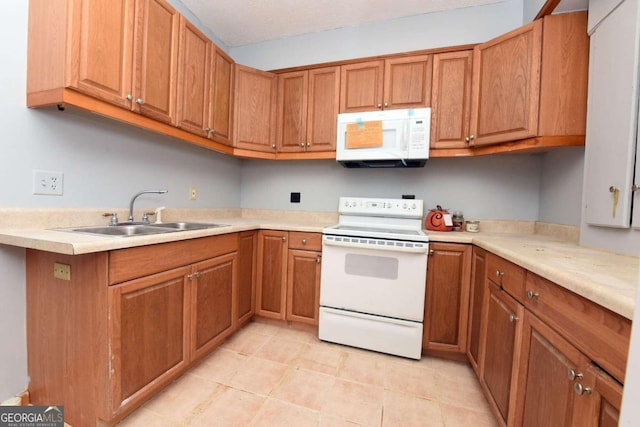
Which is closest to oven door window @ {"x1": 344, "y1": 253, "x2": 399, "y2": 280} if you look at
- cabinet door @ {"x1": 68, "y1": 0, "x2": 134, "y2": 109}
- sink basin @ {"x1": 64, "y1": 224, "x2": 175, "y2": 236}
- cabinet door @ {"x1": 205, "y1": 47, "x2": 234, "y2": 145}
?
sink basin @ {"x1": 64, "y1": 224, "x2": 175, "y2": 236}

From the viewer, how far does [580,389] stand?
26.4 inches

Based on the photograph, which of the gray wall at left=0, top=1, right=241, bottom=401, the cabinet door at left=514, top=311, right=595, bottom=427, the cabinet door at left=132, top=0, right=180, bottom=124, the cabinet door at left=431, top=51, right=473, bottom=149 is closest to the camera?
the cabinet door at left=514, top=311, right=595, bottom=427

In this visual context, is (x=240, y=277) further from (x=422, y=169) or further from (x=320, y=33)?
(x=320, y=33)

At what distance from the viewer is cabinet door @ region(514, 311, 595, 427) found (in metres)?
0.68

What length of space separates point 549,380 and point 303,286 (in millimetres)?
1480

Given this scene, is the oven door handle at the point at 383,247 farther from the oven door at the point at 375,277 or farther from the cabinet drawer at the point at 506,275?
the cabinet drawer at the point at 506,275

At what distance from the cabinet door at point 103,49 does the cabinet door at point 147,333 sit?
0.92 m

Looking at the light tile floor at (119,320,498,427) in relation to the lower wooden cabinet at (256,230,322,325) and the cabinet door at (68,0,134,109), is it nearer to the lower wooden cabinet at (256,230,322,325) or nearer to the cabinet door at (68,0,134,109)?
the lower wooden cabinet at (256,230,322,325)

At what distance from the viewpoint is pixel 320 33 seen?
243 centimetres

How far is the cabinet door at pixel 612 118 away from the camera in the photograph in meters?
1.08

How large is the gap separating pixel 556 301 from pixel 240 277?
1.76 meters

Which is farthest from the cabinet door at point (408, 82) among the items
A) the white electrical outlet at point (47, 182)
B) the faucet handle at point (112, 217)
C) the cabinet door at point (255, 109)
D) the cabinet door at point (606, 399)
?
the white electrical outlet at point (47, 182)

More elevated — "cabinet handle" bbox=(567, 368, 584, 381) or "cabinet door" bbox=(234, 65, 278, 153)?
"cabinet door" bbox=(234, 65, 278, 153)

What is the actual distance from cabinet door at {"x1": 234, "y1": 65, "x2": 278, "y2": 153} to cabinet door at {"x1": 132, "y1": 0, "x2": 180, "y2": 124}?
0.65 m
